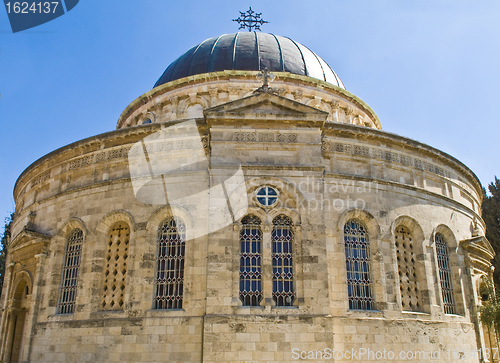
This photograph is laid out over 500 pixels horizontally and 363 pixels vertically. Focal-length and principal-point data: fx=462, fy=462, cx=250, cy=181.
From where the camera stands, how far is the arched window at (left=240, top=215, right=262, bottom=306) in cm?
1389

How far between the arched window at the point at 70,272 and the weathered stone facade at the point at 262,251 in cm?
14

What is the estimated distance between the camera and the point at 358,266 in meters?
15.3

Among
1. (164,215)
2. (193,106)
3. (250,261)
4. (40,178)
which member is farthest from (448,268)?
(40,178)

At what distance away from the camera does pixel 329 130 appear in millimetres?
16359

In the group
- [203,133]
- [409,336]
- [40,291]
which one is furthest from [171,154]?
[409,336]

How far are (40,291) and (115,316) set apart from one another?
3.82 m

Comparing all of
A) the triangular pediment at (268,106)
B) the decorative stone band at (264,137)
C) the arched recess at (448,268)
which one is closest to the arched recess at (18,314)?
the decorative stone band at (264,137)

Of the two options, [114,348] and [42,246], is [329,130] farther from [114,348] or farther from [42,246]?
[42,246]

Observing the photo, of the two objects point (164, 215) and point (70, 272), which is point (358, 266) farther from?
point (70, 272)

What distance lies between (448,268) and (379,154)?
5015 mm

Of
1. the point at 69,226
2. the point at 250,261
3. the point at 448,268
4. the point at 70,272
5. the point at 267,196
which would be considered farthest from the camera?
the point at 448,268

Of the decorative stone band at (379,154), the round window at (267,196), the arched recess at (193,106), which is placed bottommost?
the round window at (267,196)

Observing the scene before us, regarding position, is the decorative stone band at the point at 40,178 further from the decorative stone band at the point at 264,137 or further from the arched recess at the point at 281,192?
the arched recess at the point at 281,192

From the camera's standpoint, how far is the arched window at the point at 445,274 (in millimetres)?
16656
